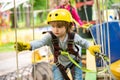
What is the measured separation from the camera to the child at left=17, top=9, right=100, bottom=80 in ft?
5.96

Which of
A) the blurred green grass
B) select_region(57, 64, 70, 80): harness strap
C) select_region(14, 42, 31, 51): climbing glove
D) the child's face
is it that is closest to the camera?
select_region(14, 42, 31, 51): climbing glove

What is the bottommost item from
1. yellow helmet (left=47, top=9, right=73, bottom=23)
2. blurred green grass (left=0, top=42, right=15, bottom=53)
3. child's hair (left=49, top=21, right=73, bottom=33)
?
blurred green grass (left=0, top=42, right=15, bottom=53)

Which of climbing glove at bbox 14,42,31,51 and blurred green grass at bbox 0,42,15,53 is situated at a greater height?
climbing glove at bbox 14,42,31,51

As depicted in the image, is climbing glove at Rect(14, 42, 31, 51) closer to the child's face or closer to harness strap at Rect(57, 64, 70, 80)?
the child's face

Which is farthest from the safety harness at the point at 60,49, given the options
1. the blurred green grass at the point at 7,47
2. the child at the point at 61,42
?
the blurred green grass at the point at 7,47

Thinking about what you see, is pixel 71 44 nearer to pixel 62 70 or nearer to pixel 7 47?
pixel 62 70

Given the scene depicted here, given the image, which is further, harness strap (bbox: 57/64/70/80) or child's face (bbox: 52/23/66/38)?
harness strap (bbox: 57/64/70/80)

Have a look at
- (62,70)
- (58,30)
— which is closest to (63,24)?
(58,30)

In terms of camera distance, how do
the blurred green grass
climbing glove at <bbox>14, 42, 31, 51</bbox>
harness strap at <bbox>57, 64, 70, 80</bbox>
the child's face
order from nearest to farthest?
climbing glove at <bbox>14, 42, 31, 51</bbox> → the child's face → harness strap at <bbox>57, 64, 70, 80</bbox> → the blurred green grass

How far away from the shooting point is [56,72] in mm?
1957

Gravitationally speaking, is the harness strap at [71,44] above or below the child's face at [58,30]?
below

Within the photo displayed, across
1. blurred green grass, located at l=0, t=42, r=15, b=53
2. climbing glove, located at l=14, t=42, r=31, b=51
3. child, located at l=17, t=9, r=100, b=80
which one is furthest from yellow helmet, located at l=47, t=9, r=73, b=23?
blurred green grass, located at l=0, t=42, r=15, b=53

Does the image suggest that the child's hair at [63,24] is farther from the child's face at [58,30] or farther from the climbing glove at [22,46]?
the climbing glove at [22,46]

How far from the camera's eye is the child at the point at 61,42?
71.5 inches
